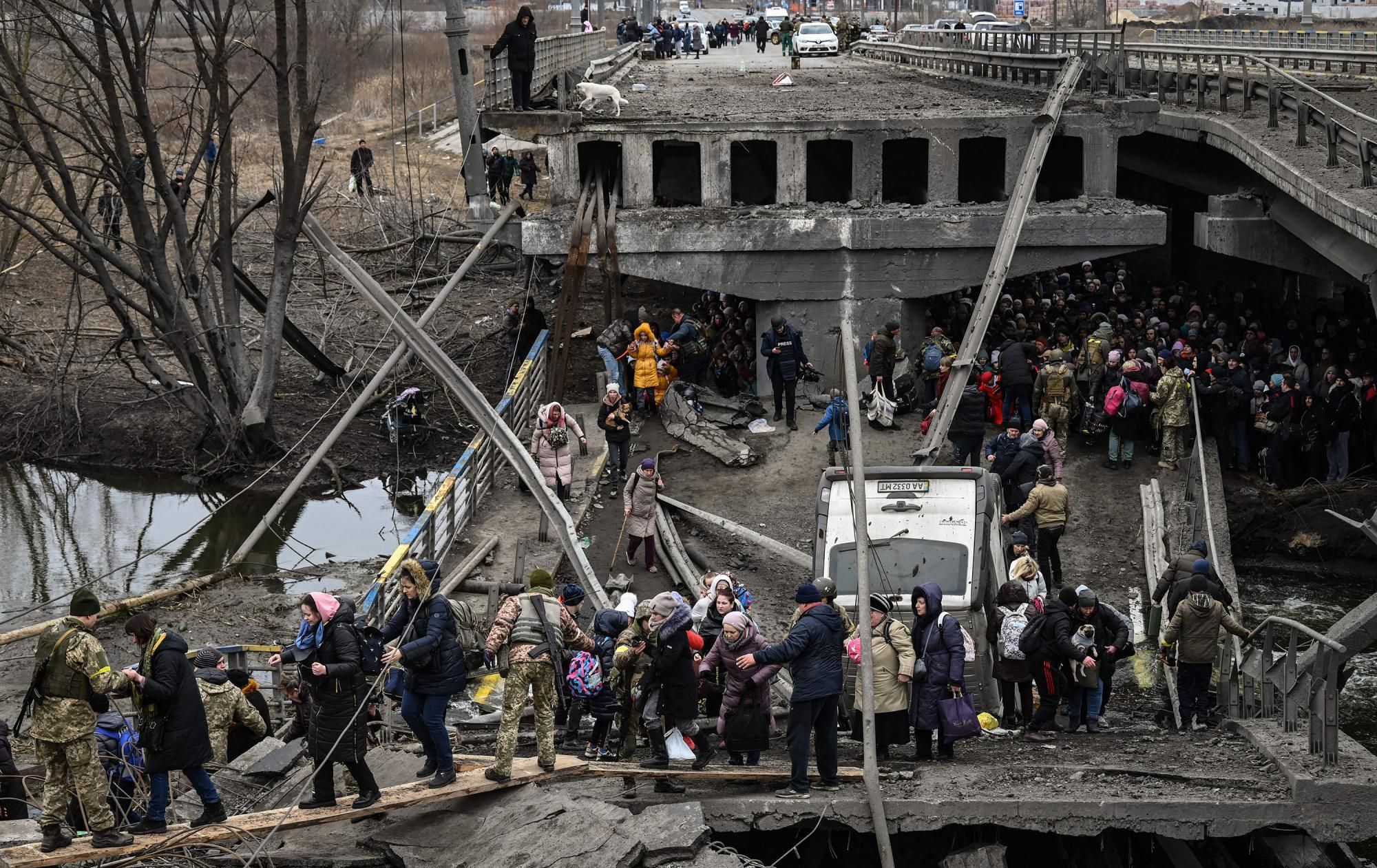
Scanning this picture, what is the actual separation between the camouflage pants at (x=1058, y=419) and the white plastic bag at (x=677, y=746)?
10.9 metres

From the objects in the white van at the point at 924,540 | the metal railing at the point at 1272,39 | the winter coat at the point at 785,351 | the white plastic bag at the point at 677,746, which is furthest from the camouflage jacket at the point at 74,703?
the metal railing at the point at 1272,39

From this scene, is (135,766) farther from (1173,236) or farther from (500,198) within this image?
(500,198)

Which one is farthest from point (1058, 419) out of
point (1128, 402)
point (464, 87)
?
point (464, 87)

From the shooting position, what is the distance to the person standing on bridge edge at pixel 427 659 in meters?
10.0

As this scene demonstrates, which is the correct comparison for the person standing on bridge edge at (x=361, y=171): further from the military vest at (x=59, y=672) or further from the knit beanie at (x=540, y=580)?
the military vest at (x=59, y=672)

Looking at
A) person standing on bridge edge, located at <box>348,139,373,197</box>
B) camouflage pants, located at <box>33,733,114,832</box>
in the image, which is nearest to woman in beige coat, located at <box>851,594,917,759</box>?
camouflage pants, located at <box>33,733,114,832</box>

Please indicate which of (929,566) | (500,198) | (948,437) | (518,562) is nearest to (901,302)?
(948,437)

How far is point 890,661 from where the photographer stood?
11.4 meters

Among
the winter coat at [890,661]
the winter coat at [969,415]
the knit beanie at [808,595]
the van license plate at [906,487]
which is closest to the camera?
the knit beanie at [808,595]

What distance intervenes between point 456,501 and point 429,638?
844 centimetres

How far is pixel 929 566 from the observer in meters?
14.2

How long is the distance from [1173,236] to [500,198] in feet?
60.6

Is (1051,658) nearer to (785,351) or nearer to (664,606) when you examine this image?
(664,606)

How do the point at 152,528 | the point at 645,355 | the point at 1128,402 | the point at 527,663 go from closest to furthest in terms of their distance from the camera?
1. the point at 527,663
2. the point at 1128,402
3. the point at 645,355
4. the point at 152,528
